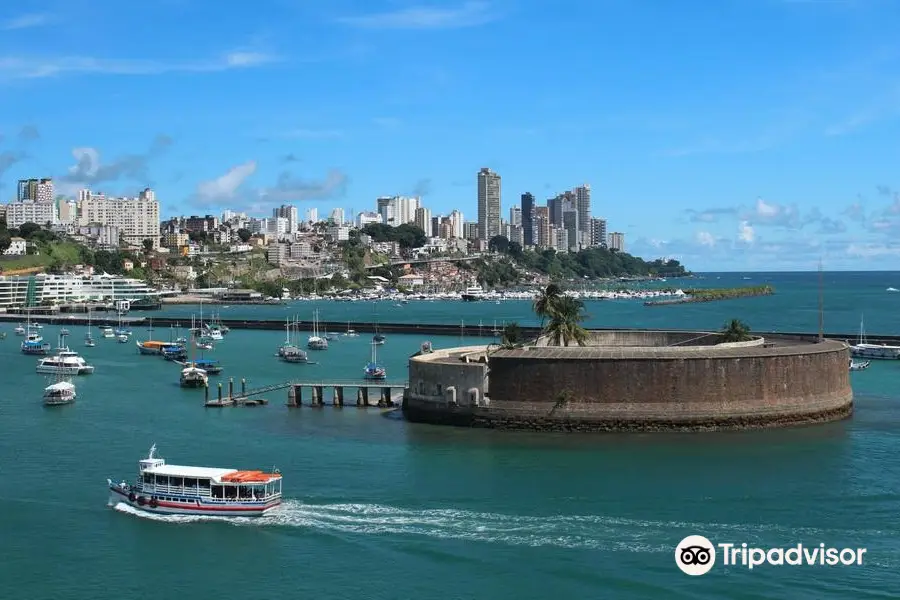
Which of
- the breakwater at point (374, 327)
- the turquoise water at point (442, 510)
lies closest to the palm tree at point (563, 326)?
the turquoise water at point (442, 510)

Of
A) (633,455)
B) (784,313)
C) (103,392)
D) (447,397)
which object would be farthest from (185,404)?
(784,313)

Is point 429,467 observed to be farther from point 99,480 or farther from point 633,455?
point 99,480

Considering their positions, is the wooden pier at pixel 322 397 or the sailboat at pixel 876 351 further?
the sailboat at pixel 876 351

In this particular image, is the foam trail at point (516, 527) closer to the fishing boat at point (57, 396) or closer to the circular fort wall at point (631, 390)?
the circular fort wall at point (631, 390)

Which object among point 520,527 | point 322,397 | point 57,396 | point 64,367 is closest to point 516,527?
point 520,527

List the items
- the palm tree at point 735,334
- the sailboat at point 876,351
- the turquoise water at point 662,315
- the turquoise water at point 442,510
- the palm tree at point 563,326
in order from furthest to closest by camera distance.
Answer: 1. the turquoise water at point 662,315
2. the sailboat at point 876,351
3. the palm tree at point 735,334
4. the palm tree at point 563,326
5. the turquoise water at point 442,510

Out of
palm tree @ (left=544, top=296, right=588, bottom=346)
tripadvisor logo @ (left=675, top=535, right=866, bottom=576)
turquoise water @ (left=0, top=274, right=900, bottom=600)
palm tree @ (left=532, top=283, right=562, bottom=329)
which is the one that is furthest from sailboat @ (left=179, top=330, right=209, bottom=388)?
tripadvisor logo @ (left=675, top=535, right=866, bottom=576)
